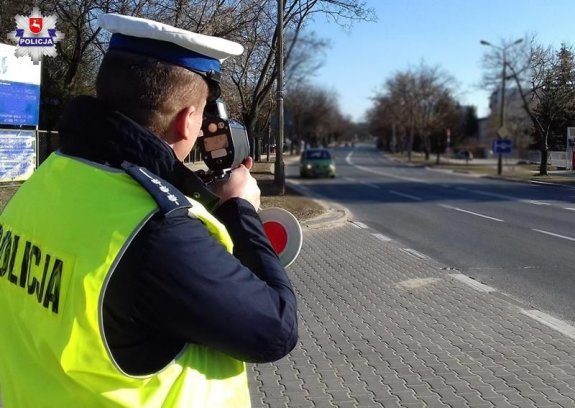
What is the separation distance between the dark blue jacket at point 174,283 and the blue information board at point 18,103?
16.2 m

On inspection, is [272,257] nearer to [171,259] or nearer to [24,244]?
[171,259]

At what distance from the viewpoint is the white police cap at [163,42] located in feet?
A: 4.67

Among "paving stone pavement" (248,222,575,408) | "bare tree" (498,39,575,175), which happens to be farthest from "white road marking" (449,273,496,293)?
"bare tree" (498,39,575,175)

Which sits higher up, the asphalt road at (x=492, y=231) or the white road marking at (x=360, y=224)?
the asphalt road at (x=492, y=231)

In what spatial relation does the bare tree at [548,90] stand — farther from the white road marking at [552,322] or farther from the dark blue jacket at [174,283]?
the dark blue jacket at [174,283]

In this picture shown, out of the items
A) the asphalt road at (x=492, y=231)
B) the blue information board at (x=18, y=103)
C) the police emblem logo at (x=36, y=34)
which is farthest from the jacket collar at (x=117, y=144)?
the blue information board at (x=18, y=103)

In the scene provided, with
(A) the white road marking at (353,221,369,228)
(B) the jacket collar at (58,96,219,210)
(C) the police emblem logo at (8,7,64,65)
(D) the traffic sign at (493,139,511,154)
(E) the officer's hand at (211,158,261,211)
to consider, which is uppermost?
(C) the police emblem logo at (8,7,64,65)

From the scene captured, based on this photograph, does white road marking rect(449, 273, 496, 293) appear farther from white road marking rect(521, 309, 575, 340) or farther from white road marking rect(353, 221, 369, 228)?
white road marking rect(353, 221, 369, 228)

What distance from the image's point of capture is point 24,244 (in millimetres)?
1446

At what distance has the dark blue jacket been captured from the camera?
126 cm

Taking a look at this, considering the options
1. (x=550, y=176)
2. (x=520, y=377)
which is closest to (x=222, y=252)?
(x=520, y=377)

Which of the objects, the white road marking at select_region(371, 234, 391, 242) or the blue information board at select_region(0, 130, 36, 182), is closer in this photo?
the white road marking at select_region(371, 234, 391, 242)

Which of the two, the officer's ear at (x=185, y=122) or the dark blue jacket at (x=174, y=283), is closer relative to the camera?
the dark blue jacket at (x=174, y=283)

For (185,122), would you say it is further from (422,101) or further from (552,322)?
(422,101)
